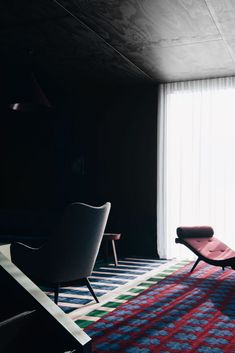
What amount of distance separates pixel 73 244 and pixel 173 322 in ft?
3.61

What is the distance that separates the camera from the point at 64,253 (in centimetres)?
393

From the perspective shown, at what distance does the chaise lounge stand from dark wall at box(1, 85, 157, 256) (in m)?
1.40

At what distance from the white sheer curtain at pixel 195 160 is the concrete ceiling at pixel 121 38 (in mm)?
348

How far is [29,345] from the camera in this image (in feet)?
6.77

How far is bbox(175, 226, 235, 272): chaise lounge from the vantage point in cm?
523

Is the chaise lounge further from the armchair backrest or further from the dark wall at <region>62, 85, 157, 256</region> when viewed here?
the armchair backrest

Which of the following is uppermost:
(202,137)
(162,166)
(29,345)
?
(202,137)

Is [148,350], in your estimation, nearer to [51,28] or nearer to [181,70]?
[51,28]

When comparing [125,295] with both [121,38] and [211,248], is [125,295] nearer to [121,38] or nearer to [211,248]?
[211,248]

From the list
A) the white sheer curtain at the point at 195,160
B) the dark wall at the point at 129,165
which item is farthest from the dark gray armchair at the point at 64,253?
the dark wall at the point at 129,165

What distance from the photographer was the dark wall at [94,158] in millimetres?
7477

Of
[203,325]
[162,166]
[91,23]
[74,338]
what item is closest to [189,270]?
[162,166]

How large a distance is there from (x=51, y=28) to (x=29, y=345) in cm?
372

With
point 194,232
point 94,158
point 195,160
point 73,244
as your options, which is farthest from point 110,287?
point 94,158
